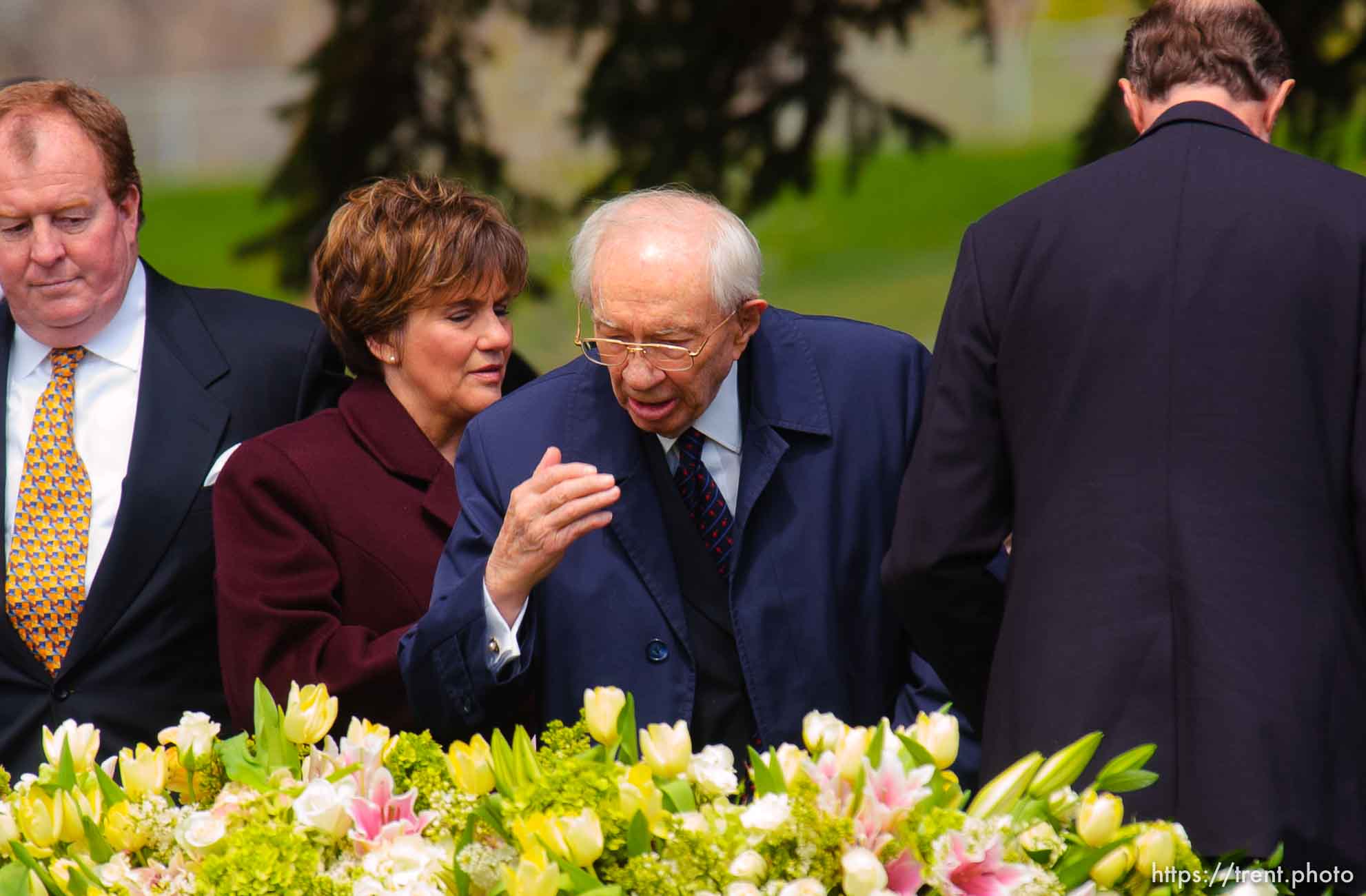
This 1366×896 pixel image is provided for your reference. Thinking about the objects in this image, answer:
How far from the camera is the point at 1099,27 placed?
16906 mm

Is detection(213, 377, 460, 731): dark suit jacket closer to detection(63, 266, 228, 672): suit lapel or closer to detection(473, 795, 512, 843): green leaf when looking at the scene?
detection(63, 266, 228, 672): suit lapel

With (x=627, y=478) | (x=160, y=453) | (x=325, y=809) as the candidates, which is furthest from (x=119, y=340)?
(x=325, y=809)

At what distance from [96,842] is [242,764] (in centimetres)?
18

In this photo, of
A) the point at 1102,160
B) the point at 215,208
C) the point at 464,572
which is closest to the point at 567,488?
the point at 464,572

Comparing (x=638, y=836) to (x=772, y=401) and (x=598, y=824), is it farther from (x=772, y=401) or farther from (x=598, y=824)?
(x=772, y=401)

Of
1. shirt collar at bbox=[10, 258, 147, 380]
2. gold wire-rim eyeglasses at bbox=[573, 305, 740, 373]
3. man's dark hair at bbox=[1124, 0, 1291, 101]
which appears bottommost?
shirt collar at bbox=[10, 258, 147, 380]

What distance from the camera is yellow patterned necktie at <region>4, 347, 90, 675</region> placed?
11.9ft

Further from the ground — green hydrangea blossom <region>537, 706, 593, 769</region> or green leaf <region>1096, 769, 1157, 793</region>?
green hydrangea blossom <region>537, 706, 593, 769</region>

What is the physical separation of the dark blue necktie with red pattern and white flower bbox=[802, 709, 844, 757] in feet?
3.36

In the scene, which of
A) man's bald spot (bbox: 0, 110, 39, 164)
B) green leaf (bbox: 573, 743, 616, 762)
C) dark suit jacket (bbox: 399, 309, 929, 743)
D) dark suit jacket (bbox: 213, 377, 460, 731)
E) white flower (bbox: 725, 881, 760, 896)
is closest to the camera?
white flower (bbox: 725, 881, 760, 896)

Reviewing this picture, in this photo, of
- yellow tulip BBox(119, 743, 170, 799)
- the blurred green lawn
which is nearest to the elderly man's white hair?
yellow tulip BBox(119, 743, 170, 799)

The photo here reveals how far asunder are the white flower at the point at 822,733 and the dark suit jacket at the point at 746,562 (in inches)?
37.3

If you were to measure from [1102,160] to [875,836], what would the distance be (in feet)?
4.55

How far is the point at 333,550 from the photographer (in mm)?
3453
